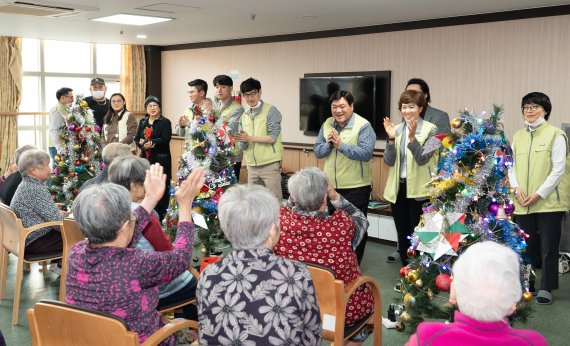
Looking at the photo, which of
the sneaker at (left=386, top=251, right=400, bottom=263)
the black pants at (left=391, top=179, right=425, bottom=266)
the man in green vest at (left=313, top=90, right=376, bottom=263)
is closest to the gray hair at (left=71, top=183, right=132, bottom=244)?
the man in green vest at (left=313, top=90, right=376, bottom=263)

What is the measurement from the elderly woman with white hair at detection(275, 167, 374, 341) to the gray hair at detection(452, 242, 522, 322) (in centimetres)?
121

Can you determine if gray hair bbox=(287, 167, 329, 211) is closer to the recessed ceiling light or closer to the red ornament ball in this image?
the red ornament ball

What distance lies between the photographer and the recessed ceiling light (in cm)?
670

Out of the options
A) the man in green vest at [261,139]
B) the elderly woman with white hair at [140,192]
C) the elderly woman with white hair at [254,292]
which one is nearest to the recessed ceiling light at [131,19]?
the man in green vest at [261,139]

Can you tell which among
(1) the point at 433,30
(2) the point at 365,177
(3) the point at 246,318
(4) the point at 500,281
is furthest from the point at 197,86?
(4) the point at 500,281

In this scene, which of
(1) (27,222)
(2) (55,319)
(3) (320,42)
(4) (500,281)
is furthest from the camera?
(3) (320,42)

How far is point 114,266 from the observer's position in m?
2.20

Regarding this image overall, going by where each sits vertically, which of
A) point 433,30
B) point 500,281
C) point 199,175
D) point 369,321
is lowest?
point 369,321

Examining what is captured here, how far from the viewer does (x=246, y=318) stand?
6.25 feet

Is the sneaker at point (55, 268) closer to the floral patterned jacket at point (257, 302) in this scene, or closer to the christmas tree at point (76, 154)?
the christmas tree at point (76, 154)

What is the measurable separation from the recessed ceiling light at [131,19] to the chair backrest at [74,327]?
16.6 ft

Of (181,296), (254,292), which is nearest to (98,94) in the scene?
(181,296)

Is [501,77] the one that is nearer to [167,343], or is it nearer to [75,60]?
[167,343]

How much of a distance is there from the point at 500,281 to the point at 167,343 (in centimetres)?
143
